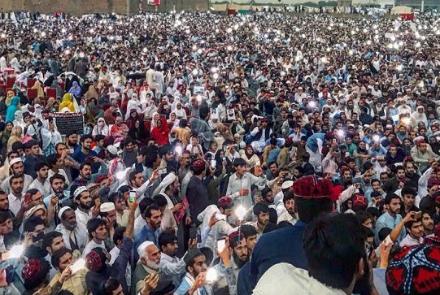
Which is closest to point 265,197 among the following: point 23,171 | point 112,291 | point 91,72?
point 23,171

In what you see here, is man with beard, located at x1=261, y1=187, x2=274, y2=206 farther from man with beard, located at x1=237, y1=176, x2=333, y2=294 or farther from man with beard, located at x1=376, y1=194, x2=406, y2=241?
man with beard, located at x1=237, y1=176, x2=333, y2=294

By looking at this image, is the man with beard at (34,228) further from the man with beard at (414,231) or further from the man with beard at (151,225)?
the man with beard at (414,231)

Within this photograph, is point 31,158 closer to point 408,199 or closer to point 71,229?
point 71,229

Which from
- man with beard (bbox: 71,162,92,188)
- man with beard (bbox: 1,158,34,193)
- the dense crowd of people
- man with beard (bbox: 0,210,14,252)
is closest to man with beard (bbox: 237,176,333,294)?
the dense crowd of people

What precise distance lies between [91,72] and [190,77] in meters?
2.65

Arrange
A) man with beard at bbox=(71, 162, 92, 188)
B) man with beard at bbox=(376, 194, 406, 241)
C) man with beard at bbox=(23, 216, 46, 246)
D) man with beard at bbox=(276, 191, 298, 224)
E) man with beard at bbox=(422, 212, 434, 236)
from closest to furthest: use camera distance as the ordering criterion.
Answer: man with beard at bbox=(23, 216, 46, 246) → man with beard at bbox=(422, 212, 434, 236) → man with beard at bbox=(276, 191, 298, 224) → man with beard at bbox=(376, 194, 406, 241) → man with beard at bbox=(71, 162, 92, 188)

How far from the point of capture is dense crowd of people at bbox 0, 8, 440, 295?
268 centimetres

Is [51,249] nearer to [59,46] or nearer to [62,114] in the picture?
[62,114]

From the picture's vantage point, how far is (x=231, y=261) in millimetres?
4523

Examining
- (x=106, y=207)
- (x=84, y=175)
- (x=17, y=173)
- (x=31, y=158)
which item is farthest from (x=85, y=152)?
(x=106, y=207)

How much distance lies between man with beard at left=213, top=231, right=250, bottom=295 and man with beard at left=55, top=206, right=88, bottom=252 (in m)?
1.30

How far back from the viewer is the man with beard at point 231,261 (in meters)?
4.29

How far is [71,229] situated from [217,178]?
2.75 m

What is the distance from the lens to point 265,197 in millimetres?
6750
